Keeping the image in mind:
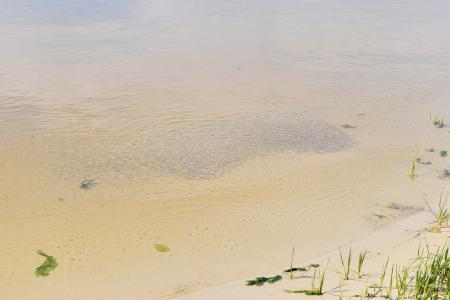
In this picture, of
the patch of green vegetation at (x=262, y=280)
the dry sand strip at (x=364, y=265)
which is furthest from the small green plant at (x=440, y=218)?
the patch of green vegetation at (x=262, y=280)

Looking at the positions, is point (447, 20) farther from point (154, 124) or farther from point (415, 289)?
point (415, 289)

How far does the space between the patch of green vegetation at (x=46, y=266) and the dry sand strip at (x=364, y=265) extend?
45.7 inches

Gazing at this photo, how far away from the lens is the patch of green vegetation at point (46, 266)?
4.14m

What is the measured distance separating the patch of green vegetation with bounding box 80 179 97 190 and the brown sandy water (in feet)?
0.23

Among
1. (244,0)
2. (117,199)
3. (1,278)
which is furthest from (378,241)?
(244,0)

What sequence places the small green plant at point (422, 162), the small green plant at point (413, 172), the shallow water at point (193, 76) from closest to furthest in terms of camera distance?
the small green plant at point (413, 172) → the small green plant at point (422, 162) → the shallow water at point (193, 76)

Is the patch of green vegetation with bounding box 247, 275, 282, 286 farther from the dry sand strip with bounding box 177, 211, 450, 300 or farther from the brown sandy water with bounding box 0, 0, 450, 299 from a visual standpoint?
the brown sandy water with bounding box 0, 0, 450, 299

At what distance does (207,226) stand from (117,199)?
3.50ft

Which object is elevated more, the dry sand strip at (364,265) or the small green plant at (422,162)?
the small green plant at (422,162)

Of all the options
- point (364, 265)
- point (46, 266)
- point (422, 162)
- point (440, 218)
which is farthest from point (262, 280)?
point (422, 162)

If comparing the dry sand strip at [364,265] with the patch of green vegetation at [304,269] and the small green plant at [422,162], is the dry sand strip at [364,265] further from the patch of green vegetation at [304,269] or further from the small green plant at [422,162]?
the small green plant at [422,162]

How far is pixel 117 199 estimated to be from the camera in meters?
5.32

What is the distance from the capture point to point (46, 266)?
13.9 ft

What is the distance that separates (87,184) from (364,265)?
10.0 ft
